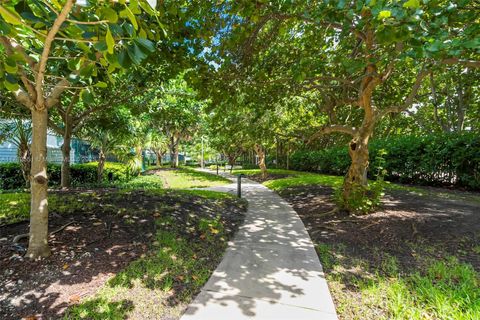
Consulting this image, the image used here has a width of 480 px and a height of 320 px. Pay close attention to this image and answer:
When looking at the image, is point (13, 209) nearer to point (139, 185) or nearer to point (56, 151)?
point (139, 185)

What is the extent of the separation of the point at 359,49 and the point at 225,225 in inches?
234

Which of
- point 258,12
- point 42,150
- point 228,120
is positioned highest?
point 258,12

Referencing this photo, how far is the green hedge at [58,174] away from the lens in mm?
8898

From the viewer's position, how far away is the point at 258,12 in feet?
15.8

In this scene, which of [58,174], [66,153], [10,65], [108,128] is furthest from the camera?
[58,174]


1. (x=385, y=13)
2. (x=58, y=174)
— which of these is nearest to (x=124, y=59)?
(x=385, y=13)

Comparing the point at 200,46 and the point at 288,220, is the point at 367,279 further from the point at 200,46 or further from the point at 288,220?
the point at 200,46

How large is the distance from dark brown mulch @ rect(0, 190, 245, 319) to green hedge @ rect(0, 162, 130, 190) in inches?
222

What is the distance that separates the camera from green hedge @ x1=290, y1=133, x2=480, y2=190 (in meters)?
8.76

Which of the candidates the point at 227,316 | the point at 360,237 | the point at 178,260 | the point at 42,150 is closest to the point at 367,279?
the point at 360,237

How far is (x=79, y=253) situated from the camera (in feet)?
11.2

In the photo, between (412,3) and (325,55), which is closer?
(412,3)

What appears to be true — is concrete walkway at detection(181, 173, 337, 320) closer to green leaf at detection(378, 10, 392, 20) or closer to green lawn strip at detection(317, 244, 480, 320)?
green lawn strip at detection(317, 244, 480, 320)

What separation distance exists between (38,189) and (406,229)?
638 centimetres
